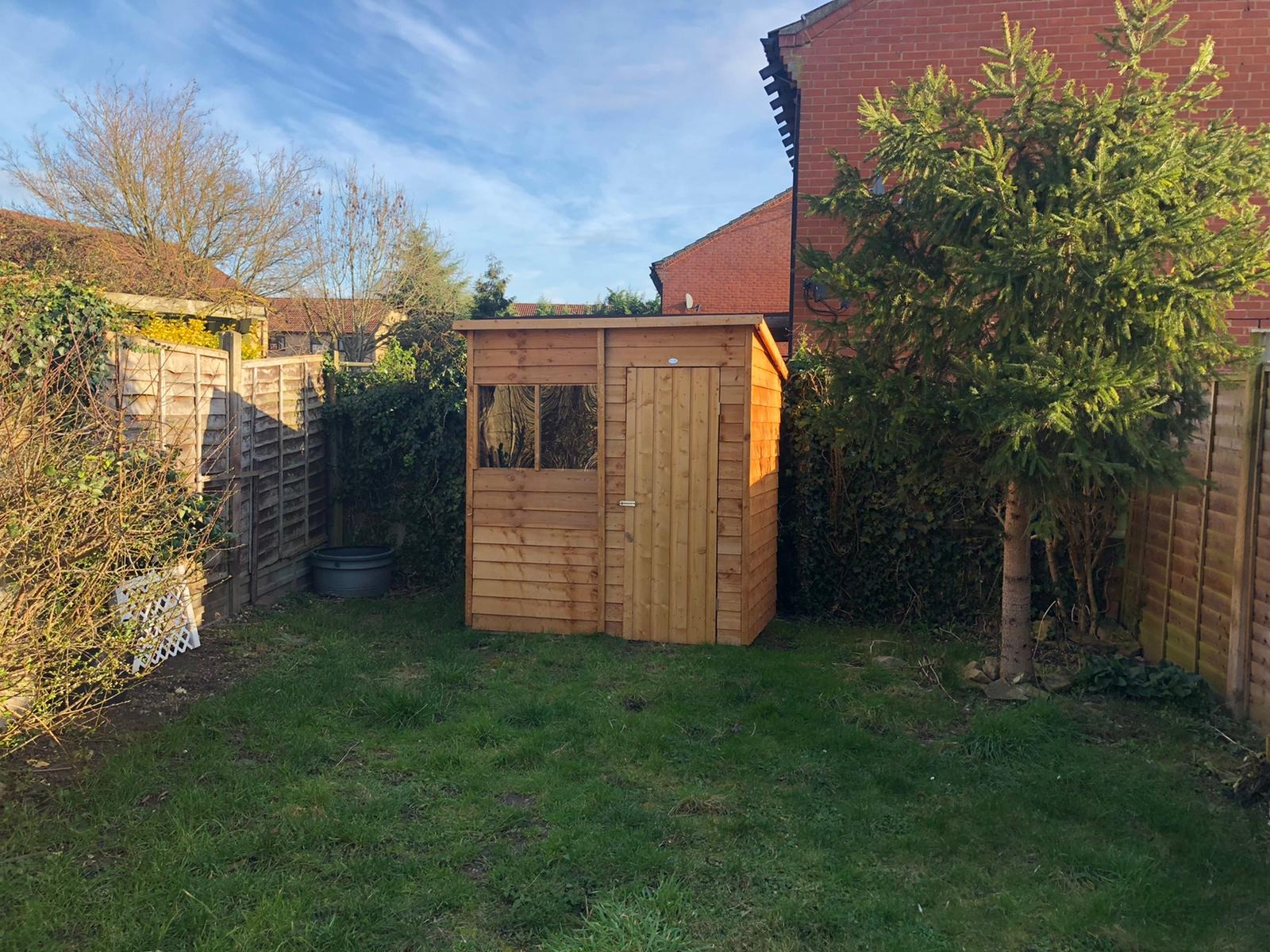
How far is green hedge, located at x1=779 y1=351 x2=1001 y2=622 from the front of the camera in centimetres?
745

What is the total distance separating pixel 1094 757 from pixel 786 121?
934 centimetres

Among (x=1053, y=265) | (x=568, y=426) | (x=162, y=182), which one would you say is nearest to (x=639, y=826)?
(x=1053, y=265)

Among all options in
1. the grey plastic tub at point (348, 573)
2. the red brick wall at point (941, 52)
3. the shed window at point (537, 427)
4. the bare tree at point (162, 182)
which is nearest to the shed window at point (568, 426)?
the shed window at point (537, 427)

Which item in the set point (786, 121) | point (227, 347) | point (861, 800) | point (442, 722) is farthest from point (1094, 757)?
point (786, 121)

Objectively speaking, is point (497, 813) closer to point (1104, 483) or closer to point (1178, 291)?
point (1104, 483)

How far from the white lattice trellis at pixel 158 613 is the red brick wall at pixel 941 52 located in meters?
7.14

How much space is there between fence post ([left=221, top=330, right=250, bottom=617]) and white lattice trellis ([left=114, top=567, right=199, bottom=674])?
74cm

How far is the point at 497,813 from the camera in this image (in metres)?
3.87

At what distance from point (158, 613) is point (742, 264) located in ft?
73.8

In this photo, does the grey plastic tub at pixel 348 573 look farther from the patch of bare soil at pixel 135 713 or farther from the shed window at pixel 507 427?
the shed window at pixel 507 427

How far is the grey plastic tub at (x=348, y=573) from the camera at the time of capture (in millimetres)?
8578

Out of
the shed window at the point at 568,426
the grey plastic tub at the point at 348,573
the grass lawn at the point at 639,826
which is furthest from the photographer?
A: the grey plastic tub at the point at 348,573

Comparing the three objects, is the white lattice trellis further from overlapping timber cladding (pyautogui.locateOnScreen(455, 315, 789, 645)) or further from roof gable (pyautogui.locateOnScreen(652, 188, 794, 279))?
roof gable (pyautogui.locateOnScreen(652, 188, 794, 279))

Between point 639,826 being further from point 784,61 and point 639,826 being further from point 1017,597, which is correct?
point 784,61
